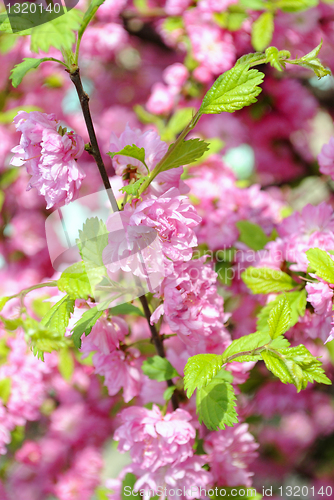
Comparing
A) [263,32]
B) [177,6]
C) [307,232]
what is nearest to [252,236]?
[307,232]

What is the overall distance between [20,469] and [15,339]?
2.67 ft

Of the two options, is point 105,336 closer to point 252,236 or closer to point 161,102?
point 252,236

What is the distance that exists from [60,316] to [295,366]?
0.35 metres

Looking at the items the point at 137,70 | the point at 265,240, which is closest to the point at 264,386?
the point at 265,240

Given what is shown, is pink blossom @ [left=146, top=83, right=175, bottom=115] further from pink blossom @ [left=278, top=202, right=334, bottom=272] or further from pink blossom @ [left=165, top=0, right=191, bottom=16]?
pink blossom @ [left=278, top=202, right=334, bottom=272]

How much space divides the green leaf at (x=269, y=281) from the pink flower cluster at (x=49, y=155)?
0.42m

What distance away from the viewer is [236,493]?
0.89 metres

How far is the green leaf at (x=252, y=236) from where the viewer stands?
101cm

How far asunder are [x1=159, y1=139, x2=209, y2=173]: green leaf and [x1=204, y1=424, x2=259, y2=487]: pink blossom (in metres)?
0.60

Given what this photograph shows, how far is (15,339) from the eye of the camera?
1.29 m

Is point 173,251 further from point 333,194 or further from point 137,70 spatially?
point 137,70

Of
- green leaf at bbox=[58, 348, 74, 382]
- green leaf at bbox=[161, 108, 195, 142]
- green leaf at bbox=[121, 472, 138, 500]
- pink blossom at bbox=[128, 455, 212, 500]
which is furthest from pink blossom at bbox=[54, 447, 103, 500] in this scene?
green leaf at bbox=[161, 108, 195, 142]

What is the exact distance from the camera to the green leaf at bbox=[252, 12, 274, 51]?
4.23 feet

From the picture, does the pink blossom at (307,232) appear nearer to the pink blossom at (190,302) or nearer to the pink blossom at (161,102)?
the pink blossom at (190,302)
